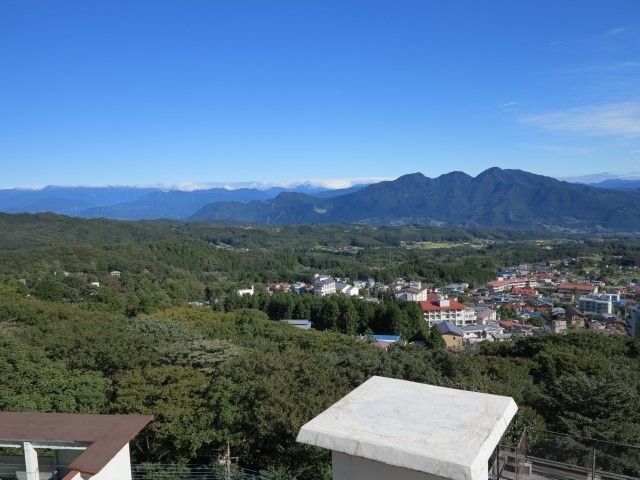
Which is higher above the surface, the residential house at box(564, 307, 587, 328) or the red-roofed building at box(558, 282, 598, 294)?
the residential house at box(564, 307, 587, 328)

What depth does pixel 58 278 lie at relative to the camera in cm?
3925

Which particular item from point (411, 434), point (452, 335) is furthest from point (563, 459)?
point (452, 335)

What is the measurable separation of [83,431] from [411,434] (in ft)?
9.46

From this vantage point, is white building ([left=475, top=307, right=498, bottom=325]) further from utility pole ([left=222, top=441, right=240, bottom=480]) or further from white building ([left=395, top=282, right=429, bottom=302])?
utility pole ([left=222, top=441, right=240, bottom=480])

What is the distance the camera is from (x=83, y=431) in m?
3.94

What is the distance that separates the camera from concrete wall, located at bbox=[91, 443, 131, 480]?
3674 millimetres

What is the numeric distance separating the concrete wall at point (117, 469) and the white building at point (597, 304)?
5255 centimetres

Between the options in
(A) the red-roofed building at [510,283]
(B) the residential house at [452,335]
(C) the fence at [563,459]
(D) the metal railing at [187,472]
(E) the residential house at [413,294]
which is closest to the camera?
(C) the fence at [563,459]

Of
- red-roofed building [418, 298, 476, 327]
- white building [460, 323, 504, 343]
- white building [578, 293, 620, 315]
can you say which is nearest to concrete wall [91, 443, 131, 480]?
white building [460, 323, 504, 343]

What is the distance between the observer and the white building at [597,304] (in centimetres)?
5050

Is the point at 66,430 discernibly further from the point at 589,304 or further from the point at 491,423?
the point at 589,304

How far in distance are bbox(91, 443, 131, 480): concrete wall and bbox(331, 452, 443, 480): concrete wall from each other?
2.16 m

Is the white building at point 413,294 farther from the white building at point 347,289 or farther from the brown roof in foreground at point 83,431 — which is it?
the brown roof in foreground at point 83,431

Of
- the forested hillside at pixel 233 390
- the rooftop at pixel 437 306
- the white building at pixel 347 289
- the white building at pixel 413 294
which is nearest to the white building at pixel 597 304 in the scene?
the rooftop at pixel 437 306
